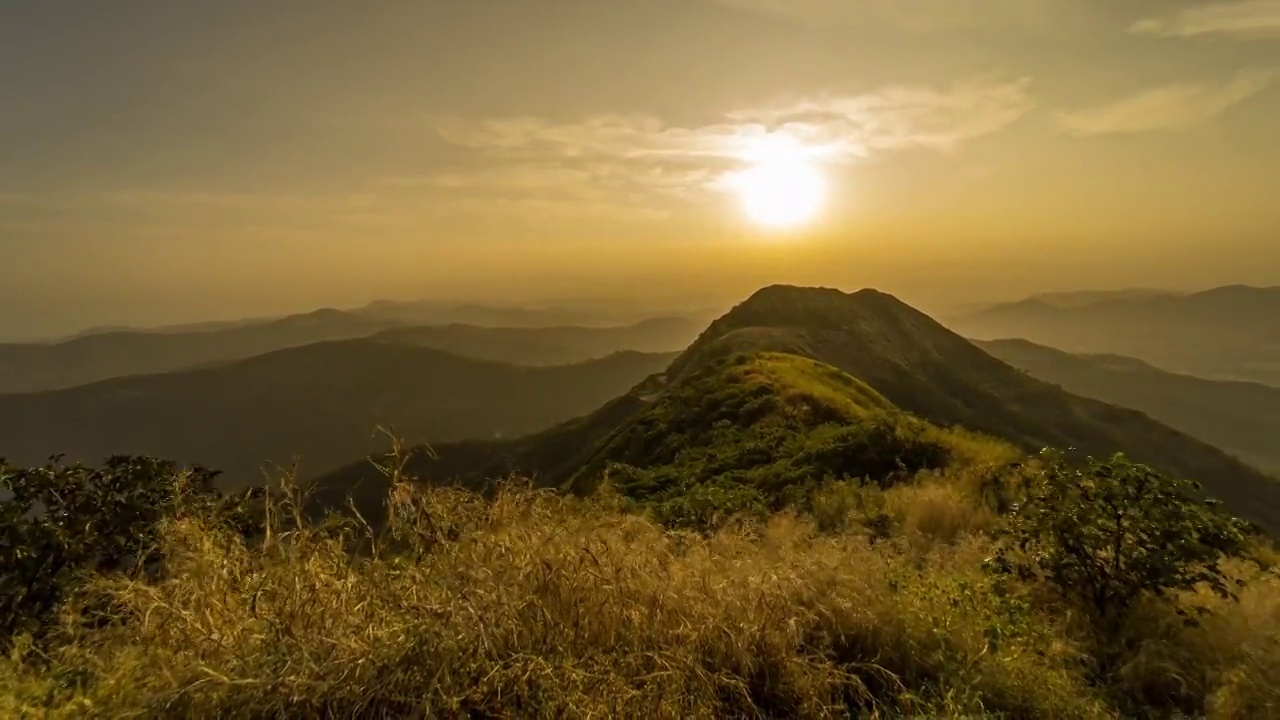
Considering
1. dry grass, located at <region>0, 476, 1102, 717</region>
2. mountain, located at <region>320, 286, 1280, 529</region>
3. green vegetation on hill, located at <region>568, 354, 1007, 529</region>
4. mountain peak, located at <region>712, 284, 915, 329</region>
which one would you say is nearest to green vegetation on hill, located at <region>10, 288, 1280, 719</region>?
dry grass, located at <region>0, 476, 1102, 717</region>

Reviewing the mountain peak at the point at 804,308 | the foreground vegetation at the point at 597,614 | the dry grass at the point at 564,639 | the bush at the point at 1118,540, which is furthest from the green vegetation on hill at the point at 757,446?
the mountain peak at the point at 804,308

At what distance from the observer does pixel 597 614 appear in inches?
177

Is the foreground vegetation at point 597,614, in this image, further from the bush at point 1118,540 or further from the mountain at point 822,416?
the mountain at point 822,416

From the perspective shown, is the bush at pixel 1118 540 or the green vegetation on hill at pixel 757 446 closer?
the bush at pixel 1118 540

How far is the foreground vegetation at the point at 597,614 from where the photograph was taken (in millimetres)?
3891

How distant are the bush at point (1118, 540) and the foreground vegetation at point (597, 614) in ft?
0.07

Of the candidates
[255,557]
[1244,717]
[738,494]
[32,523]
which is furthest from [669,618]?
[738,494]

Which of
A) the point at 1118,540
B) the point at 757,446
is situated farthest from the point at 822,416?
the point at 1118,540

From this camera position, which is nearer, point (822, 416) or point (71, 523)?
point (71, 523)

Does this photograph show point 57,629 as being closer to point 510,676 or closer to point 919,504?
point 510,676

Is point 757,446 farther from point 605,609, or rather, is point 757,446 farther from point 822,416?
point 605,609

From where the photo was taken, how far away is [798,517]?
33.8 ft

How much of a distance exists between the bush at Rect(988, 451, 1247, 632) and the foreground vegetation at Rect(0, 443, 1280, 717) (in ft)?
0.07

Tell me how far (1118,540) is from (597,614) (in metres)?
4.75
